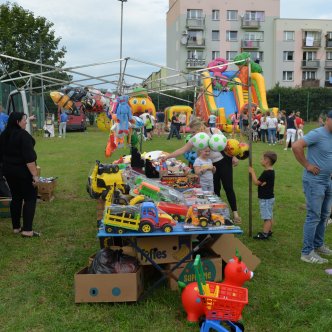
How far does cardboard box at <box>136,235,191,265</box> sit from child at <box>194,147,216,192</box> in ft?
6.84

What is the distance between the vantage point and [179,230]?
3.86 metres

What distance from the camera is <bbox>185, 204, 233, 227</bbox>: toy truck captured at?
3919 millimetres

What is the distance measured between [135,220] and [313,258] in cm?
239

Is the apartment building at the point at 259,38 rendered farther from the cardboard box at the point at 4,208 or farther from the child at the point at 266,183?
the child at the point at 266,183

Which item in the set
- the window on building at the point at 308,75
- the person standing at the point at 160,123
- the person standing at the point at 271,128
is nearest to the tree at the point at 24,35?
the person standing at the point at 160,123

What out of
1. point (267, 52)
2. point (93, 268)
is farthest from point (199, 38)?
point (93, 268)

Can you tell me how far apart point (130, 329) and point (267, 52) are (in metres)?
50.5

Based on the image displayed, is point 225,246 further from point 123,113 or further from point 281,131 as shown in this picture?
point 281,131

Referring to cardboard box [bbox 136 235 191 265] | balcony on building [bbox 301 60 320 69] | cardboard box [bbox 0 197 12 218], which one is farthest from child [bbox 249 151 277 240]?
balcony on building [bbox 301 60 320 69]

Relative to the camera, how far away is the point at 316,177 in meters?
4.66

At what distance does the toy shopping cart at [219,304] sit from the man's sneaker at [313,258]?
2077 millimetres

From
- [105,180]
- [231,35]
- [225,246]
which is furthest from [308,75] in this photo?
[225,246]

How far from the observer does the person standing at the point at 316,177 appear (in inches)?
180

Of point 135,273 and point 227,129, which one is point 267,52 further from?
point 135,273
